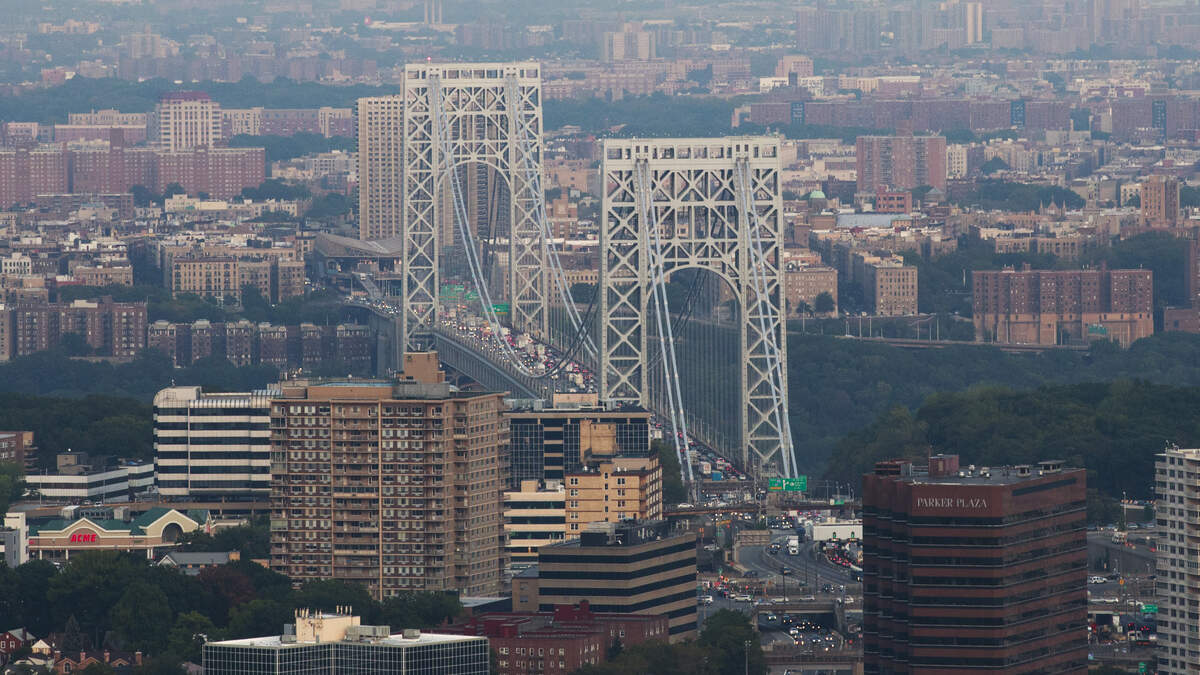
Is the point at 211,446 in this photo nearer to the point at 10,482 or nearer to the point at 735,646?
the point at 10,482

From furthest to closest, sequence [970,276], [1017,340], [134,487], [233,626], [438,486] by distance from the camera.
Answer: [970,276]
[1017,340]
[134,487]
[438,486]
[233,626]

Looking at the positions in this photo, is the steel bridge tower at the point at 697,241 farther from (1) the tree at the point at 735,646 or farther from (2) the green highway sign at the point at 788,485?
(1) the tree at the point at 735,646

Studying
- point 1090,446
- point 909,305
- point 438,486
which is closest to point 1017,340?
point 909,305

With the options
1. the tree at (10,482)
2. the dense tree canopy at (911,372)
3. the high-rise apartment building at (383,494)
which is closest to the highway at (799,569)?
the high-rise apartment building at (383,494)

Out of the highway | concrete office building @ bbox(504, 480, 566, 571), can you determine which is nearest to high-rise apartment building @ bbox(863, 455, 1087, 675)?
the highway

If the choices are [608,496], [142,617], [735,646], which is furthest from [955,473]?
[608,496]

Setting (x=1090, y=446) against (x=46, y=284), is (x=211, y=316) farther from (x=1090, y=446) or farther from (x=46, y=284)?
(x=1090, y=446)

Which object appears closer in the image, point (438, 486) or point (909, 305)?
point (438, 486)
